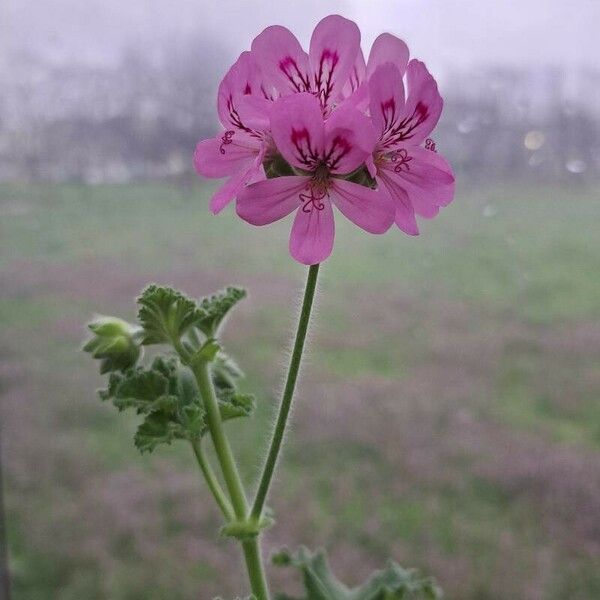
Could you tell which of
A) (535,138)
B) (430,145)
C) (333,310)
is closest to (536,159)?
(535,138)

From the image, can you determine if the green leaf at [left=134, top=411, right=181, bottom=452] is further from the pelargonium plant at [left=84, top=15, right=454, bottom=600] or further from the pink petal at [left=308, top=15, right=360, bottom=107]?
the pink petal at [left=308, top=15, right=360, bottom=107]

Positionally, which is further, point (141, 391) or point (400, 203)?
point (141, 391)

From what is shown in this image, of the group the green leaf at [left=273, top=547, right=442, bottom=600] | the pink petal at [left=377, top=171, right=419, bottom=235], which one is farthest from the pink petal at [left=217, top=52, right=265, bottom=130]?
the green leaf at [left=273, top=547, right=442, bottom=600]

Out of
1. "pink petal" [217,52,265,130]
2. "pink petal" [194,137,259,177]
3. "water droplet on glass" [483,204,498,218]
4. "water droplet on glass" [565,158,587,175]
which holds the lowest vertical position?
"pink petal" [194,137,259,177]

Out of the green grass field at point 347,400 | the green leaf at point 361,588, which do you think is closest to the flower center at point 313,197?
the green leaf at point 361,588

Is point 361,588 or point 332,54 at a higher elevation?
point 332,54

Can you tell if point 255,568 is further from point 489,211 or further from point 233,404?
point 489,211

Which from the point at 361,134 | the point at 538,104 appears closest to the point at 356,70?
the point at 361,134

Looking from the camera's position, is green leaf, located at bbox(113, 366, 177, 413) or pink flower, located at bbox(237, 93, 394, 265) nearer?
pink flower, located at bbox(237, 93, 394, 265)
